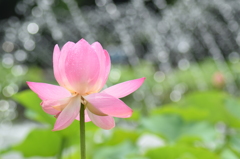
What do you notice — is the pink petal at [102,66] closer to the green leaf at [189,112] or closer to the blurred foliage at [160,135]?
the blurred foliage at [160,135]

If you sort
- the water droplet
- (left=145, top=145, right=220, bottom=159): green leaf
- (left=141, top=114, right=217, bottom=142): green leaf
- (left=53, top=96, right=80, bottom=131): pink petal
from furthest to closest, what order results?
the water droplet → (left=141, top=114, right=217, bottom=142): green leaf → (left=145, top=145, right=220, bottom=159): green leaf → (left=53, top=96, right=80, bottom=131): pink petal

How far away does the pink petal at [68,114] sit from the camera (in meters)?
0.29

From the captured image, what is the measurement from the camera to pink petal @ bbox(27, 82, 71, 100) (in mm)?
295

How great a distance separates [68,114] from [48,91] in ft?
0.08

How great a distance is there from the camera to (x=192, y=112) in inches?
37.5

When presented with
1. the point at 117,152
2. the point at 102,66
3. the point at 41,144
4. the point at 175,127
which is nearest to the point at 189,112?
the point at 175,127

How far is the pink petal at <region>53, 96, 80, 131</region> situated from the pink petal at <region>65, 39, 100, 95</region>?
15mm

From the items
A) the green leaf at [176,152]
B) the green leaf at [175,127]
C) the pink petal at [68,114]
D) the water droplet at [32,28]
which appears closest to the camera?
the pink petal at [68,114]

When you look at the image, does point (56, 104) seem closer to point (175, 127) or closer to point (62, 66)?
point (62, 66)

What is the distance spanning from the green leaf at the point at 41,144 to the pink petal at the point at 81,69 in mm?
378

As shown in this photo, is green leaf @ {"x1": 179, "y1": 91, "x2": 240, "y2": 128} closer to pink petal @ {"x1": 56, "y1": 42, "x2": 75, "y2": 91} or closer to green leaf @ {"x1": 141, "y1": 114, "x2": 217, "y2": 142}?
green leaf @ {"x1": 141, "y1": 114, "x2": 217, "y2": 142}

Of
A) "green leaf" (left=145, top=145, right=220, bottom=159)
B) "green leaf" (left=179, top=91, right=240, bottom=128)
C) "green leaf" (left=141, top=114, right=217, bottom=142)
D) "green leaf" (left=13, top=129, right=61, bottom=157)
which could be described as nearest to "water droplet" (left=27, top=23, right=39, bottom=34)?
"green leaf" (left=179, top=91, right=240, bottom=128)

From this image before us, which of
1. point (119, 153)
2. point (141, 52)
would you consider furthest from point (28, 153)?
point (141, 52)

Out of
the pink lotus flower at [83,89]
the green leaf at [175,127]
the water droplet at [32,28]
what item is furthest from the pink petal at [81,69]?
the water droplet at [32,28]
